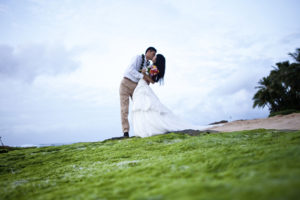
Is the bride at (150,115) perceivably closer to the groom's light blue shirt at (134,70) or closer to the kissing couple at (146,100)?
the kissing couple at (146,100)

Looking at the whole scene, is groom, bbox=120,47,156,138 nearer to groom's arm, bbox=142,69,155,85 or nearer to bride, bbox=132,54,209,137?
groom's arm, bbox=142,69,155,85

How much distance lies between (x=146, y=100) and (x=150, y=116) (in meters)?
0.70

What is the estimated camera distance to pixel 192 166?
1950mm

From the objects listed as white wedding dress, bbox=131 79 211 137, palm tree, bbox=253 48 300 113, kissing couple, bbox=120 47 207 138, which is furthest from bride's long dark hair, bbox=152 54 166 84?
palm tree, bbox=253 48 300 113

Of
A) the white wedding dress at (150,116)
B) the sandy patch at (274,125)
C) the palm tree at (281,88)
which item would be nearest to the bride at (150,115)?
the white wedding dress at (150,116)

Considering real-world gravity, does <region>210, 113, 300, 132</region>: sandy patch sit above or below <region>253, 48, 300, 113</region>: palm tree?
below

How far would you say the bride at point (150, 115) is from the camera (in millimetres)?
7266

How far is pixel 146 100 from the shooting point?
7719 mm

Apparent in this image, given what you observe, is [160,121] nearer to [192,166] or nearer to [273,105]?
[192,166]

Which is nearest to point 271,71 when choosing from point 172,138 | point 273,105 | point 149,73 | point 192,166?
point 273,105

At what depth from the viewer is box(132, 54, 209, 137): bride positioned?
727 centimetres

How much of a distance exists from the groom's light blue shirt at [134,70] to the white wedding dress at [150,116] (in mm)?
261

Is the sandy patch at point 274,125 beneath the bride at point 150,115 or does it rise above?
beneath

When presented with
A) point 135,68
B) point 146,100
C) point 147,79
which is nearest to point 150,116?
point 146,100
